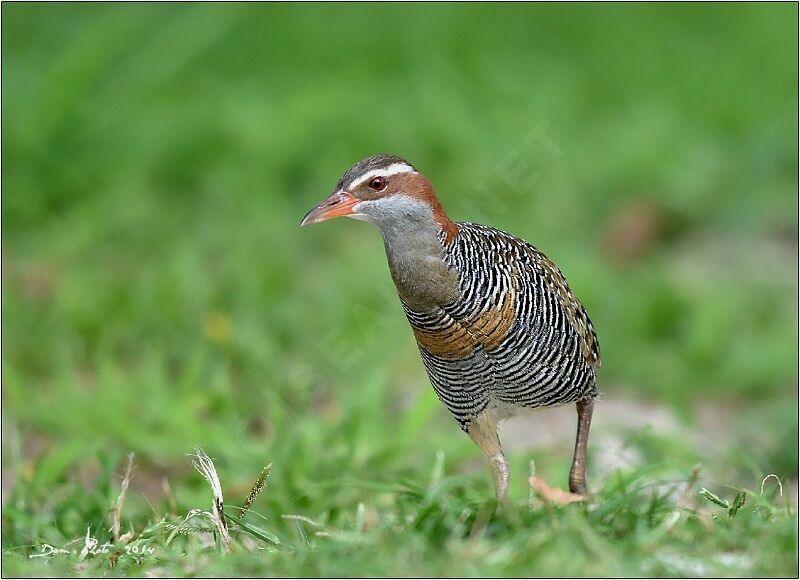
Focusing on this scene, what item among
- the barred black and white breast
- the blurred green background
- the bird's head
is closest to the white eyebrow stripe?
the bird's head

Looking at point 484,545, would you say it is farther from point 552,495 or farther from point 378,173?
point 378,173

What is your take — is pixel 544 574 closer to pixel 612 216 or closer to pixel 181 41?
pixel 612 216

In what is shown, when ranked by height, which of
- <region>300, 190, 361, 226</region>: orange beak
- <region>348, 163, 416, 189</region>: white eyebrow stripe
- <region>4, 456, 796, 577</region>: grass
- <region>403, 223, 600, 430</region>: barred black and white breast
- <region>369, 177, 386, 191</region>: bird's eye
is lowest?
<region>4, 456, 796, 577</region>: grass

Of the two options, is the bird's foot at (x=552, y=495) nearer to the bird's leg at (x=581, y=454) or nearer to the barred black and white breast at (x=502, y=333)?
the barred black and white breast at (x=502, y=333)

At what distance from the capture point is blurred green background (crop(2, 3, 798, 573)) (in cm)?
581

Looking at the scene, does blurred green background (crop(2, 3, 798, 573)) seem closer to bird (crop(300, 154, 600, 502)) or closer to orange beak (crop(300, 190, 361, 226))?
bird (crop(300, 154, 600, 502))

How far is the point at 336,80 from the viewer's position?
10.0 m

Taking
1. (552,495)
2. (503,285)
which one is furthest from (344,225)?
(552,495)

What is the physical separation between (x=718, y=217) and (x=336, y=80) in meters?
3.04

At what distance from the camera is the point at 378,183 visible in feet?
12.3

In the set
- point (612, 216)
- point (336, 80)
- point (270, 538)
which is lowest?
point (270, 538)

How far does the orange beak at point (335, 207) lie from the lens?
12.2 ft

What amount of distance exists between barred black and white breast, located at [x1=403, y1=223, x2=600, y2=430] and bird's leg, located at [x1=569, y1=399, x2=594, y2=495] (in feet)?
0.36

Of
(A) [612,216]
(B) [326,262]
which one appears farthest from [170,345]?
(A) [612,216]
